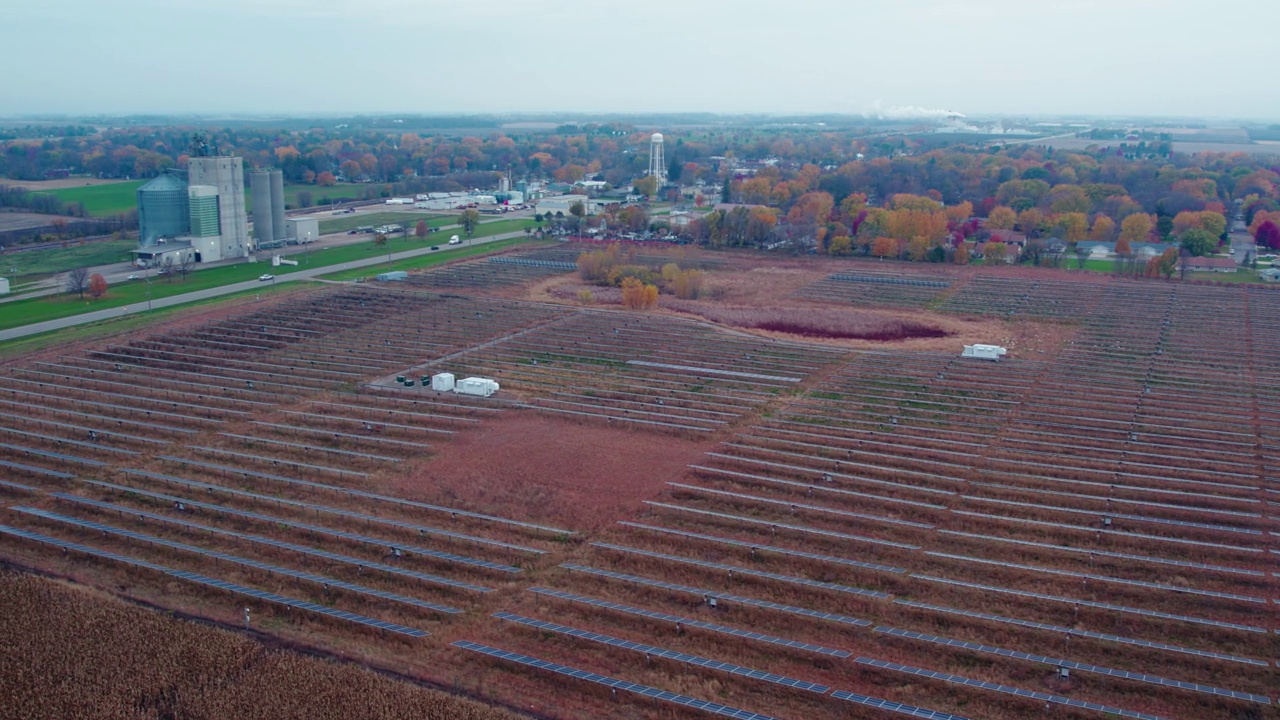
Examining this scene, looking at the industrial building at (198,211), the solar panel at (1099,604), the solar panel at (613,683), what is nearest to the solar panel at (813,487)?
the solar panel at (1099,604)

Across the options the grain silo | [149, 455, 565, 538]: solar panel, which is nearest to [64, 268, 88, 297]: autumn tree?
the grain silo

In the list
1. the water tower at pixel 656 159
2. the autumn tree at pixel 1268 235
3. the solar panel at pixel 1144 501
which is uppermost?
the water tower at pixel 656 159

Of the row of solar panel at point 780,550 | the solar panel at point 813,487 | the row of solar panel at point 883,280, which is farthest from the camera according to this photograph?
the row of solar panel at point 883,280

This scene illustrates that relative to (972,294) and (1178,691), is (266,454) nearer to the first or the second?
(1178,691)

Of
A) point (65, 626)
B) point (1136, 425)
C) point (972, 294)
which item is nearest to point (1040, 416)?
point (1136, 425)

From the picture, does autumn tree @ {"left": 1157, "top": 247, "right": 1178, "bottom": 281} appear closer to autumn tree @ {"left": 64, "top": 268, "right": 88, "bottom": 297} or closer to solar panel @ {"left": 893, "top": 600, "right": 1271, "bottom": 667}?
solar panel @ {"left": 893, "top": 600, "right": 1271, "bottom": 667}

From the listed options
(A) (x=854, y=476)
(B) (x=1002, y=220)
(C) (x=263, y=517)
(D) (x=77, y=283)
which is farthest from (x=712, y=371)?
(B) (x=1002, y=220)

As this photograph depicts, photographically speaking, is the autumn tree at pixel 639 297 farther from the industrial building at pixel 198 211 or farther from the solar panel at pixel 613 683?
the solar panel at pixel 613 683

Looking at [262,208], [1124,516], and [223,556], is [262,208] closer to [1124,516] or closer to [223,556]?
[223,556]
